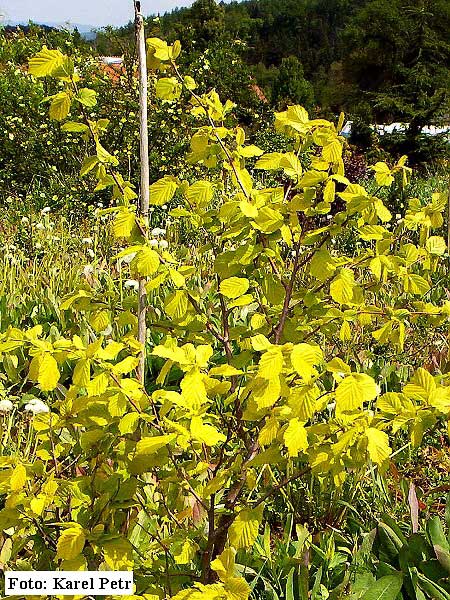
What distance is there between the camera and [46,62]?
49.1 inches

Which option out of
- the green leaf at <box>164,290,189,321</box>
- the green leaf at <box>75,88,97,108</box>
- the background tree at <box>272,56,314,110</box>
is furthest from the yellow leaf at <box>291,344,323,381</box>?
the background tree at <box>272,56,314,110</box>

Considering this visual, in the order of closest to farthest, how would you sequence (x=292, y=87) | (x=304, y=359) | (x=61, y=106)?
(x=304, y=359) < (x=61, y=106) < (x=292, y=87)

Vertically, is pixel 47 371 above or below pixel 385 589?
above

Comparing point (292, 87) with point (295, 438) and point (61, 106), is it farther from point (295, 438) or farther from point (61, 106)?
point (295, 438)

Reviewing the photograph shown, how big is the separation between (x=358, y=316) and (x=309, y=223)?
0.73 feet

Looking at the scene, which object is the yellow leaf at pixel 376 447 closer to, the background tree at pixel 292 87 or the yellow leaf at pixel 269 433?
the yellow leaf at pixel 269 433

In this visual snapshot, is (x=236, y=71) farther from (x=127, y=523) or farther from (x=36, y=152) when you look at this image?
(x=127, y=523)

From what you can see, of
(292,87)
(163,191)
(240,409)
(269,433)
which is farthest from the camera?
(292,87)

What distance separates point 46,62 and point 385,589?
123 cm


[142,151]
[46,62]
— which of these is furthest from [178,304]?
[46,62]

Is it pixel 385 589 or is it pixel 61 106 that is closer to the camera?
pixel 61 106

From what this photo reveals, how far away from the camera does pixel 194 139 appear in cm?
145

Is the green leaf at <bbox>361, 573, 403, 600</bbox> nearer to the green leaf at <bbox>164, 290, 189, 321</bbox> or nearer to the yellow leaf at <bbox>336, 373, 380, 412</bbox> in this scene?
the yellow leaf at <bbox>336, 373, 380, 412</bbox>

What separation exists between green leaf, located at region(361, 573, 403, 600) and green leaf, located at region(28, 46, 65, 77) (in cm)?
120
